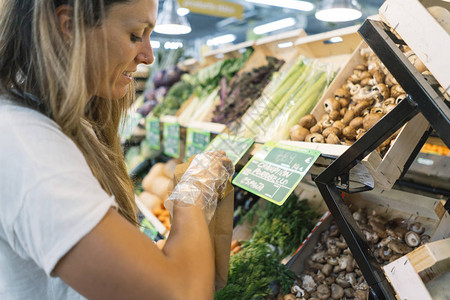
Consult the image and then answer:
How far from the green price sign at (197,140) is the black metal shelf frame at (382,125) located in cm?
111

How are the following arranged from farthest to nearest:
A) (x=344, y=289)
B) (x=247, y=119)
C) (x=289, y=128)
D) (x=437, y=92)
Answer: (x=247, y=119) < (x=289, y=128) < (x=344, y=289) < (x=437, y=92)

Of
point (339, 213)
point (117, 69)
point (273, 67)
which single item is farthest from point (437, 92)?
point (273, 67)

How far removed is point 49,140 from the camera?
0.80 m

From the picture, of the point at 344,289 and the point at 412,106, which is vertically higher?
the point at 412,106

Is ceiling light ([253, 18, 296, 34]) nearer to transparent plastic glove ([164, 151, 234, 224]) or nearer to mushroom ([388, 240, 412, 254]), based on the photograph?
mushroom ([388, 240, 412, 254])

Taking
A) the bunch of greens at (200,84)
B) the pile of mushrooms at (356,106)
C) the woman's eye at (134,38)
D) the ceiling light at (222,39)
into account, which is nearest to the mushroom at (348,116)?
the pile of mushrooms at (356,106)

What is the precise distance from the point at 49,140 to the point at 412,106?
37.1 inches

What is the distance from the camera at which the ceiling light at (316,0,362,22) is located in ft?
14.7

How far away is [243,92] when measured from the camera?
9.00ft

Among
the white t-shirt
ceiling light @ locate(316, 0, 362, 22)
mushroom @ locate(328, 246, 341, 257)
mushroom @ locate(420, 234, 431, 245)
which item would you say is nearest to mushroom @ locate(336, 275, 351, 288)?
mushroom @ locate(328, 246, 341, 257)

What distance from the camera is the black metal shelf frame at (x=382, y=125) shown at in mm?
962

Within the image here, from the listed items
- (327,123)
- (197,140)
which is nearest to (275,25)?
(197,140)

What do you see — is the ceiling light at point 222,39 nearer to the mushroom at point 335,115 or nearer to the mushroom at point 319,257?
the mushroom at point 335,115

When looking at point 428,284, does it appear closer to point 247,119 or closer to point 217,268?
point 217,268
